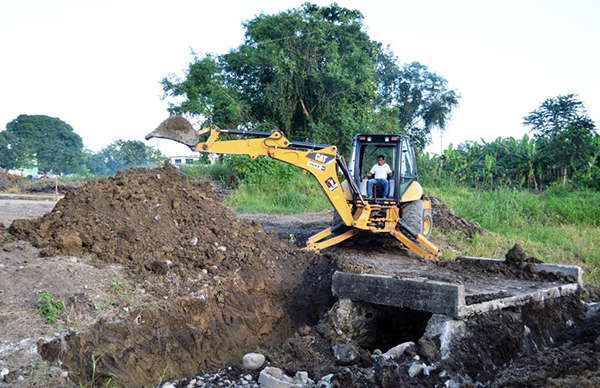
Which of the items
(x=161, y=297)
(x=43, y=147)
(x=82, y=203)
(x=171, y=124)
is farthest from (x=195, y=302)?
(x=43, y=147)

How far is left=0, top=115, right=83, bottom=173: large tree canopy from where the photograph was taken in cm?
4644

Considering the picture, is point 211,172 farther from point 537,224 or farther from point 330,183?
point 330,183

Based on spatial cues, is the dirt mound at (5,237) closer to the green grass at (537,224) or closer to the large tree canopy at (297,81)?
the green grass at (537,224)

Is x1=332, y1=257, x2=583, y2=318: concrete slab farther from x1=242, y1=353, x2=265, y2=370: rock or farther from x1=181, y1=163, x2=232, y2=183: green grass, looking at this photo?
x1=181, y1=163, x2=232, y2=183: green grass

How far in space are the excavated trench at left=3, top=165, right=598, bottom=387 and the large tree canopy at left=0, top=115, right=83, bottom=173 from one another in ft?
146

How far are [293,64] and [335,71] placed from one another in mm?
1613

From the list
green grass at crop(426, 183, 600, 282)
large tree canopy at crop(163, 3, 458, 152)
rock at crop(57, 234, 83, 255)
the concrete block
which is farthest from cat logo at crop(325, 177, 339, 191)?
large tree canopy at crop(163, 3, 458, 152)

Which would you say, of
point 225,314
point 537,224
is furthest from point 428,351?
point 537,224

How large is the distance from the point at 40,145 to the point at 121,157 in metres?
7.33

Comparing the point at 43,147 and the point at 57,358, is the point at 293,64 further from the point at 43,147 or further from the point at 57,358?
the point at 43,147

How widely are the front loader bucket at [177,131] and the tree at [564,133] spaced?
14612 mm

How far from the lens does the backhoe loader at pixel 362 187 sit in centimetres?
881

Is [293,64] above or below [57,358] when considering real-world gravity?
above

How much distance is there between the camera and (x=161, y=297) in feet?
19.0
